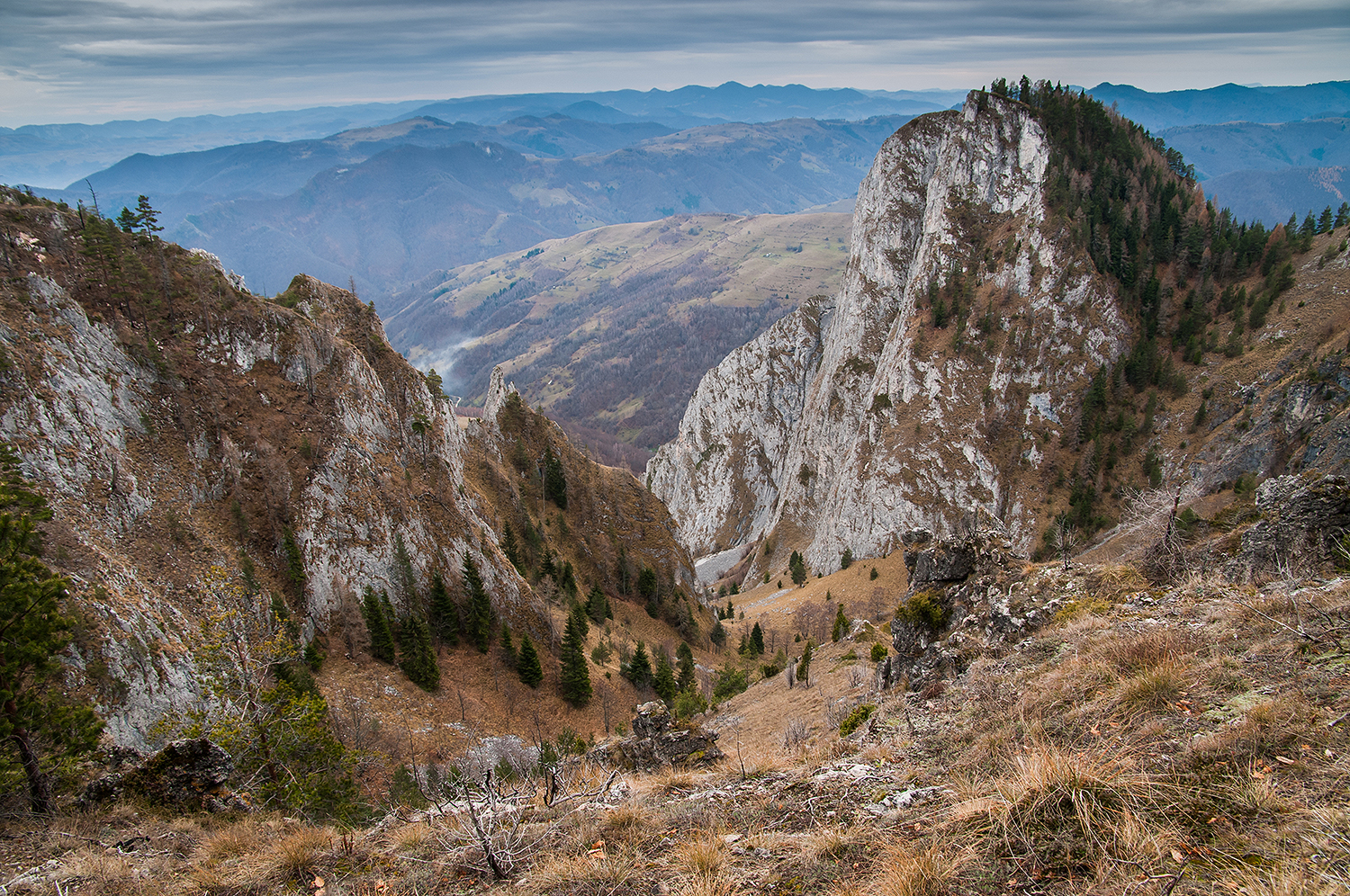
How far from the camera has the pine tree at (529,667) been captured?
42.9 metres

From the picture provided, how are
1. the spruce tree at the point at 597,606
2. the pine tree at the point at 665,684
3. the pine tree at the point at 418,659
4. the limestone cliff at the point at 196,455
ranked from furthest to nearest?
1. the spruce tree at the point at 597,606
2. the pine tree at the point at 665,684
3. the pine tree at the point at 418,659
4. the limestone cliff at the point at 196,455

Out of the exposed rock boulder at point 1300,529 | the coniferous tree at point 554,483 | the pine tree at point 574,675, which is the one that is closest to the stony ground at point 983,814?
the exposed rock boulder at point 1300,529

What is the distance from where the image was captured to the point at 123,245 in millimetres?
36344

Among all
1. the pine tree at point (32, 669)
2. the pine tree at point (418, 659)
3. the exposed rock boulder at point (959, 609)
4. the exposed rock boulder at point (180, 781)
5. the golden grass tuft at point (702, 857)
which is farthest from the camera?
the pine tree at point (418, 659)

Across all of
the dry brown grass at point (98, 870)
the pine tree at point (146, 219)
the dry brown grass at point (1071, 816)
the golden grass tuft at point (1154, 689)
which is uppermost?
the pine tree at point (146, 219)

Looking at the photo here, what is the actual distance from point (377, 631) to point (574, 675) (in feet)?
45.7

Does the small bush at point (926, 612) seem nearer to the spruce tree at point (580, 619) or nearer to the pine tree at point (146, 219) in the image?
the spruce tree at point (580, 619)

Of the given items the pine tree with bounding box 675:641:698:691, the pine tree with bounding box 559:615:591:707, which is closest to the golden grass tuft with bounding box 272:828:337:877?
the pine tree with bounding box 559:615:591:707

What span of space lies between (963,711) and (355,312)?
5316 cm

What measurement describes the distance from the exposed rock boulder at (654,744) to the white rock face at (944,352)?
7412 cm

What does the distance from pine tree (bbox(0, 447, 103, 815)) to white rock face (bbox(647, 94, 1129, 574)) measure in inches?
3467

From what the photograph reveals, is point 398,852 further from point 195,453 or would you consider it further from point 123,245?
point 123,245

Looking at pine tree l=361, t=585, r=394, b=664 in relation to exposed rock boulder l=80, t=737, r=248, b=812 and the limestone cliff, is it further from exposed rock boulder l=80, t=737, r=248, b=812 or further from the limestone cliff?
exposed rock boulder l=80, t=737, r=248, b=812

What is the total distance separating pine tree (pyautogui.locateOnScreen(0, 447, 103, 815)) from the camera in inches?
449
